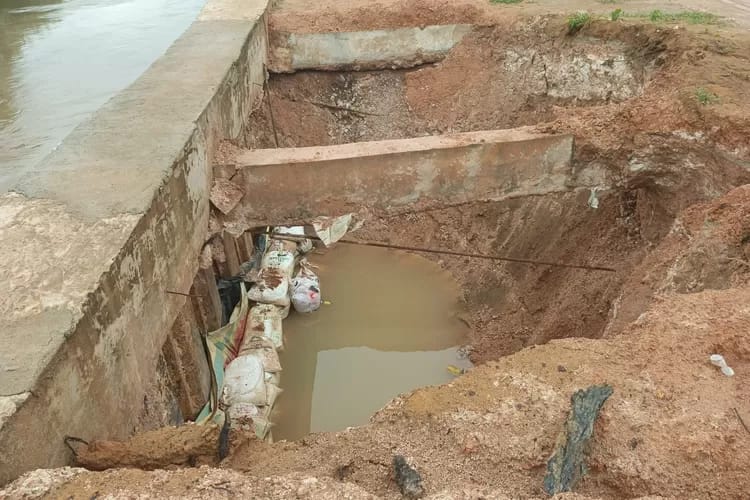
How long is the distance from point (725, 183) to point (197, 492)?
543cm

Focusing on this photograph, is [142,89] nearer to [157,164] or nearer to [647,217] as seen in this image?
[157,164]

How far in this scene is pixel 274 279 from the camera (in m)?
7.44

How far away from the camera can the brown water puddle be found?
6512 mm

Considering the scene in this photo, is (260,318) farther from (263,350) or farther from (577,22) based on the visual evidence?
(577,22)

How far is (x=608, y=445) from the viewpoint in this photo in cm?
286

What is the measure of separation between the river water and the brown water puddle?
3890mm

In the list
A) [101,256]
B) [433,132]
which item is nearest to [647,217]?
[433,132]

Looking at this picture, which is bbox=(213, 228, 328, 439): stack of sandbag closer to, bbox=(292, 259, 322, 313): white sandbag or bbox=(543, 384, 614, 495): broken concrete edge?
bbox=(292, 259, 322, 313): white sandbag

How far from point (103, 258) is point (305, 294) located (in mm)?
4212

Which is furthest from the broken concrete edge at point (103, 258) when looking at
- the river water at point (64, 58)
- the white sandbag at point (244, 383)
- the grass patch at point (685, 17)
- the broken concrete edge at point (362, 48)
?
the grass patch at point (685, 17)

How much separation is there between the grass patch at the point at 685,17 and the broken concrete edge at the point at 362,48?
275 cm

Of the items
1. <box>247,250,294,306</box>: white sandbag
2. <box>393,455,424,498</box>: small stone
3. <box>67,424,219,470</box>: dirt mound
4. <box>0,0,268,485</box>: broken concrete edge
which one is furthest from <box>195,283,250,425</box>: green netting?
<box>393,455,424,498</box>: small stone

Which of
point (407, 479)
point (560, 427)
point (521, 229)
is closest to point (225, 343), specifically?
point (407, 479)

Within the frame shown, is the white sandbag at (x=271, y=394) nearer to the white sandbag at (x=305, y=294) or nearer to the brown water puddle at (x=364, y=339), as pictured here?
the brown water puddle at (x=364, y=339)
